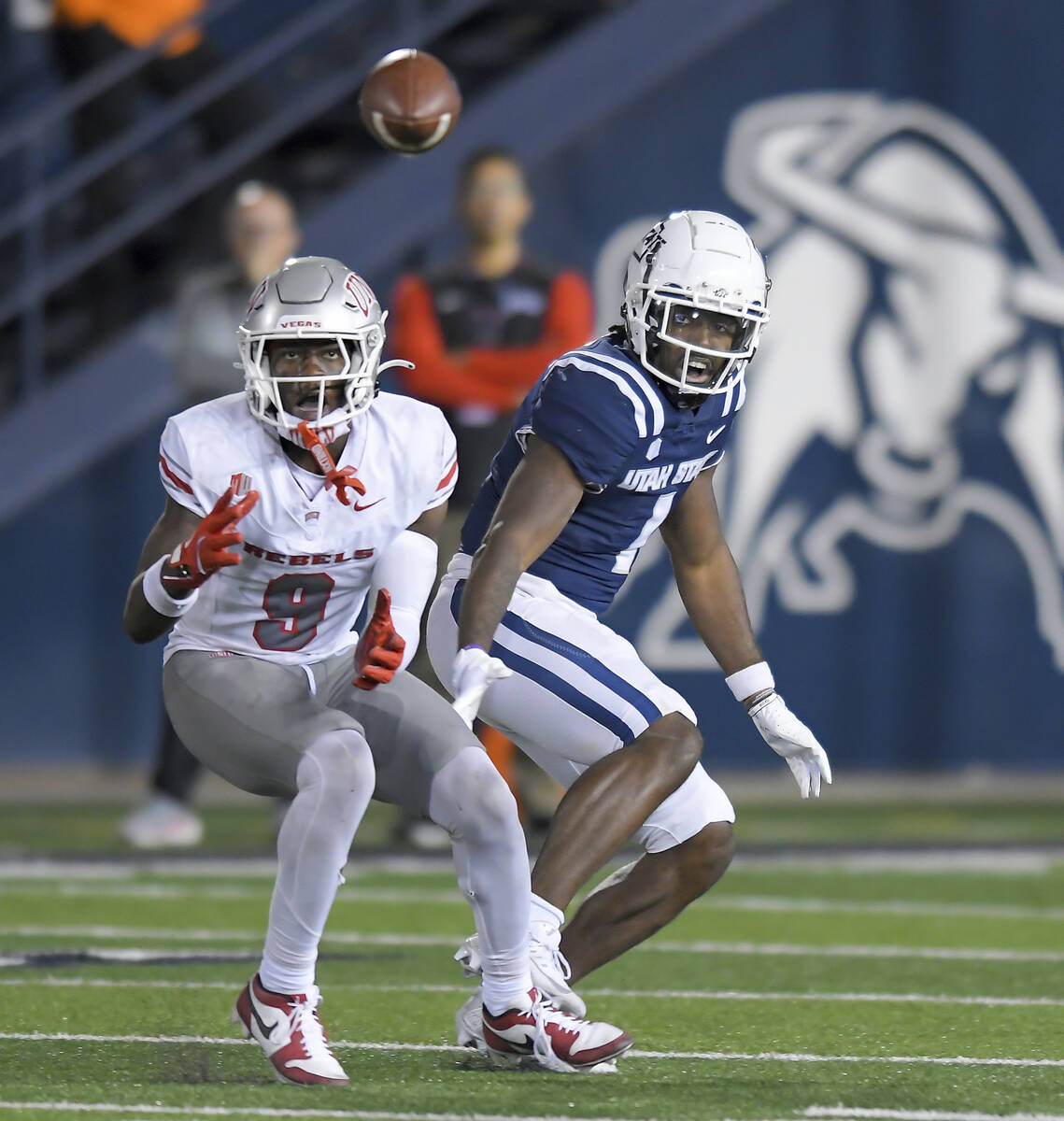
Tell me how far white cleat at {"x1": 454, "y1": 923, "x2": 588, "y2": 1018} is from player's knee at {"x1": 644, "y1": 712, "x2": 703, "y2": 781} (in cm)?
34

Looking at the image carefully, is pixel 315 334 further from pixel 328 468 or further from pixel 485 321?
pixel 485 321

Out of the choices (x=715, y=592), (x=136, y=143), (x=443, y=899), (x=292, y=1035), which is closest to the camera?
(x=292, y=1035)

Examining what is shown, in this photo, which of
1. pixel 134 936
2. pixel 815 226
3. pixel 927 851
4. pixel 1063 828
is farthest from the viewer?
pixel 815 226

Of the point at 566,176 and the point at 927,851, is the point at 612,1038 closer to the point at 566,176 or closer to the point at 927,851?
the point at 927,851

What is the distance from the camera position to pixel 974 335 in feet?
25.4

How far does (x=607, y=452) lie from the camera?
3566mm

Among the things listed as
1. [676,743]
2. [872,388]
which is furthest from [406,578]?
[872,388]

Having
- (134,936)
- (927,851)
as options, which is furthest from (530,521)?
(927,851)

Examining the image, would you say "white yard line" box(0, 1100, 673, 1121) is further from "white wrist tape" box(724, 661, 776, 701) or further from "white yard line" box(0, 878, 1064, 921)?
"white yard line" box(0, 878, 1064, 921)

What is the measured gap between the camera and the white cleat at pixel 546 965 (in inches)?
132

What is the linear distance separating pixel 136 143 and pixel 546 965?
4384mm

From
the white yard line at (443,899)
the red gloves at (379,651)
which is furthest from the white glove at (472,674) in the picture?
the white yard line at (443,899)

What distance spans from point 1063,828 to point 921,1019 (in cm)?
297

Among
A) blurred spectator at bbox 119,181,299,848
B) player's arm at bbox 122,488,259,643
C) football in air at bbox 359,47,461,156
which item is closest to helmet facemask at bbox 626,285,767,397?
player's arm at bbox 122,488,259,643
